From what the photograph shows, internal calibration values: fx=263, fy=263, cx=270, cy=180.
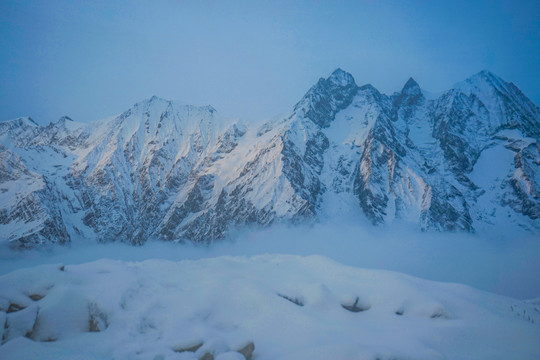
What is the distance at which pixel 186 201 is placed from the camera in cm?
14775

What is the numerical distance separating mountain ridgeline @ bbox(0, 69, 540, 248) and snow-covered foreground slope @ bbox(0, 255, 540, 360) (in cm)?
11023

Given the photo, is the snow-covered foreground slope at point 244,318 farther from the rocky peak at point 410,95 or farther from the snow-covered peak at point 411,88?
the snow-covered peak at point 411,88

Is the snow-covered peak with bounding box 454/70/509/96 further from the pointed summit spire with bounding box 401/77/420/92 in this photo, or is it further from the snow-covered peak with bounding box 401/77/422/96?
the pointed summit spire with bounding box 401/77/420/92

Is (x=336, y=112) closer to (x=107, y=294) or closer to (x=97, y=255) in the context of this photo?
(x=97, y=255)

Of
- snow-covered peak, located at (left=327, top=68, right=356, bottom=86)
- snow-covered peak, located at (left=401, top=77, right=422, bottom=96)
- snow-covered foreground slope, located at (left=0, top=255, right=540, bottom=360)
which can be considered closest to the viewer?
snow-covered foreground slope, located at (left=0, top=255, right=540, bottom=360)

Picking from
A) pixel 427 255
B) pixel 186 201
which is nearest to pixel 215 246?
pixel 186 201

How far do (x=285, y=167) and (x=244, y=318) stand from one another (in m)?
117


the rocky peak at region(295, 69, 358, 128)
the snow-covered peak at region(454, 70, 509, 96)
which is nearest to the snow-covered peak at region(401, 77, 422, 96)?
the snow-covered peak at region(454, 70, 509, 96)

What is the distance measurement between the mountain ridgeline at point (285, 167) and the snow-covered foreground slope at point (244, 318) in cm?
11023

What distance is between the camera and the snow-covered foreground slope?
21.3 ft

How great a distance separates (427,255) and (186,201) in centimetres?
12255

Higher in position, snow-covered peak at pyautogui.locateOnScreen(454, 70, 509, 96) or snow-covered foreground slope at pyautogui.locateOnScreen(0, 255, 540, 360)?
snow-covered peak at pyautogui.locateOnScreen(454, 70, 509, 96)

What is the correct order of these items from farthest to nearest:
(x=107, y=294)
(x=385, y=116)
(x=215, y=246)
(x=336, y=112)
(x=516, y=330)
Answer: (x=336, y=112) → (x=385, y=116) → (x=215, y=246) → (x=107, y=294) → (x=516, y=330)

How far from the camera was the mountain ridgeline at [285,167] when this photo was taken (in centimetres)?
12406
